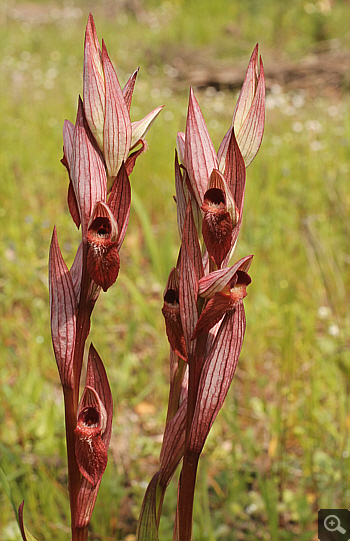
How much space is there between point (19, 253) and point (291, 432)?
1874 mm

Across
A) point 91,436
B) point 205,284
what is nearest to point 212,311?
point 205,284

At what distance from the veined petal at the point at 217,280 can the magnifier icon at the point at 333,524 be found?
112 cm

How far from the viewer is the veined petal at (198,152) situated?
0.67 m

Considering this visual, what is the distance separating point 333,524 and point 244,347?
97cm

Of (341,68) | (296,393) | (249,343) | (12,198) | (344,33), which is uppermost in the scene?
(344,33)

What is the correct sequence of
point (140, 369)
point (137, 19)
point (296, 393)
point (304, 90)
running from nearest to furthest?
point (296, 393)
point (140, 369)
point (304, 90)
point (137, 19)

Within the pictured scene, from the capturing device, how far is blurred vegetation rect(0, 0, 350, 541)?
1.56m

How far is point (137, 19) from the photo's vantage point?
1165 centimetres

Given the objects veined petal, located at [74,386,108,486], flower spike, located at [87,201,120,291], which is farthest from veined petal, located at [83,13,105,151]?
veined petal, located at [74,386,108,486]

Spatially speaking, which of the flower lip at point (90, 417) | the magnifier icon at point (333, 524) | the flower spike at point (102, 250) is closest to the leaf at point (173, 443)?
the flower lip at point (90, 417)

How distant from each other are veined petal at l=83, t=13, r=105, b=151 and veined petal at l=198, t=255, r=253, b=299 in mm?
271

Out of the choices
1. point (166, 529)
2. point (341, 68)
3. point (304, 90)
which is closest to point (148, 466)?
point (166, 529)

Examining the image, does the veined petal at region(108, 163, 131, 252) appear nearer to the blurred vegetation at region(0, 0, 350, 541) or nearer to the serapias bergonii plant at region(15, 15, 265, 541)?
the serapias bergonii plant at region(15, 15, 265, 541)

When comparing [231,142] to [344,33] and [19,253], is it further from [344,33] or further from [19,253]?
[344,33]
